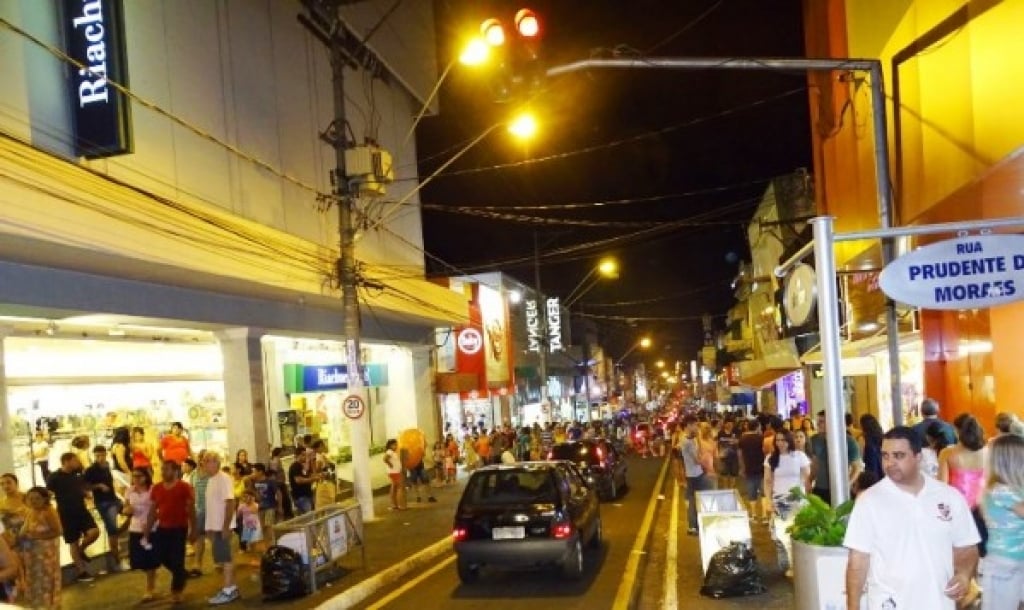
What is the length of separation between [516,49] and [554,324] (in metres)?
48.4

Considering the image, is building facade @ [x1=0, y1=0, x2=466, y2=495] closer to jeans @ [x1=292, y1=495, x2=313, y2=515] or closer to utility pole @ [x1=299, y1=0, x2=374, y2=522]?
utility pole @ [x1=299, y1=0, x2=374, y2=522]

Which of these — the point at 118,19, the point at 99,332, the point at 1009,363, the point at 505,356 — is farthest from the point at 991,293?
the point at 505,356

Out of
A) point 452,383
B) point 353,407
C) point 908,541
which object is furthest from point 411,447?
point 908,541

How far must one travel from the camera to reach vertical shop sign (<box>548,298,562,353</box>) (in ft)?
175

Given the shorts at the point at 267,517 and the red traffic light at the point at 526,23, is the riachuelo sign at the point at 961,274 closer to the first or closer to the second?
the red traffic light at the point at 526,23

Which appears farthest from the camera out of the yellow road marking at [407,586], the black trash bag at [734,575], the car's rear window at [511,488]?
the car's rear window at [511,488]

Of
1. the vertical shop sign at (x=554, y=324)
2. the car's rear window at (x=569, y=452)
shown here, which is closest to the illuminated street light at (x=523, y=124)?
the car's rear window at (x=569, y=452)

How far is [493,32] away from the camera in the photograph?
669cm

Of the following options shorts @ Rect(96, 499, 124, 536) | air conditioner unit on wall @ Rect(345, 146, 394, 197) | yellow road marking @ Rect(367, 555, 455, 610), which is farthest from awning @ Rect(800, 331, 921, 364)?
shorts @ Rect(96, 499, 124, 536)

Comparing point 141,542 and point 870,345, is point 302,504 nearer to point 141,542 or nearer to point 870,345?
point 141,542

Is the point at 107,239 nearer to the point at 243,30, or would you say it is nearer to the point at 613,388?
the point at 243,30

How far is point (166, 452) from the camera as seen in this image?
16281 mm

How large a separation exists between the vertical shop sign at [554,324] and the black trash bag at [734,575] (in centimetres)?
4261

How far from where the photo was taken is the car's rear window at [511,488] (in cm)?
1173
